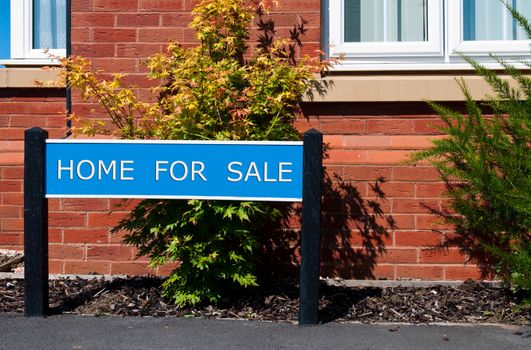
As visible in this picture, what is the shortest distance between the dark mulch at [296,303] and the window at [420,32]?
188cm

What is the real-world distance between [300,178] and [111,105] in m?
1.86

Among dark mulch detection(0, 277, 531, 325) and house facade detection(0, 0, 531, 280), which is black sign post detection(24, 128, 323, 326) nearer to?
dark mulch detection(0, 277, 531, 325)

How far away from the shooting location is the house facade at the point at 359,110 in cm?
636

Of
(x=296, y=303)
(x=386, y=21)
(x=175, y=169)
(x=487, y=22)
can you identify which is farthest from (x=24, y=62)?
(x=487, y=22)

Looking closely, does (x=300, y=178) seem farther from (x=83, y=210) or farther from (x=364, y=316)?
(x=83, y=210)

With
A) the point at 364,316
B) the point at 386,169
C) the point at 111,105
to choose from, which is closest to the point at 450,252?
the point at 386,169

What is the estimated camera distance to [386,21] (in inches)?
266

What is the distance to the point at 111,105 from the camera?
6176 millimetres

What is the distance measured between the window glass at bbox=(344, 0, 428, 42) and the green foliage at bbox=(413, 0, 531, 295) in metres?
0.75

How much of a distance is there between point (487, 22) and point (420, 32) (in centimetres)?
58

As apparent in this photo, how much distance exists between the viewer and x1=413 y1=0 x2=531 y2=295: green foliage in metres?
5.41

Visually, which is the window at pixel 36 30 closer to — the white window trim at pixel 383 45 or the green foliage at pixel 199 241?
the green foliage at pixel 199 241

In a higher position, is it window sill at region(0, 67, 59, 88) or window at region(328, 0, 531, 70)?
window at region(328, 0, 531, 70)

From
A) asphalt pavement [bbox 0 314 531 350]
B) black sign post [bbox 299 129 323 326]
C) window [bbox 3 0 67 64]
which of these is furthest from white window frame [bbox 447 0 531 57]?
window [bbox 3 0 67 64]
